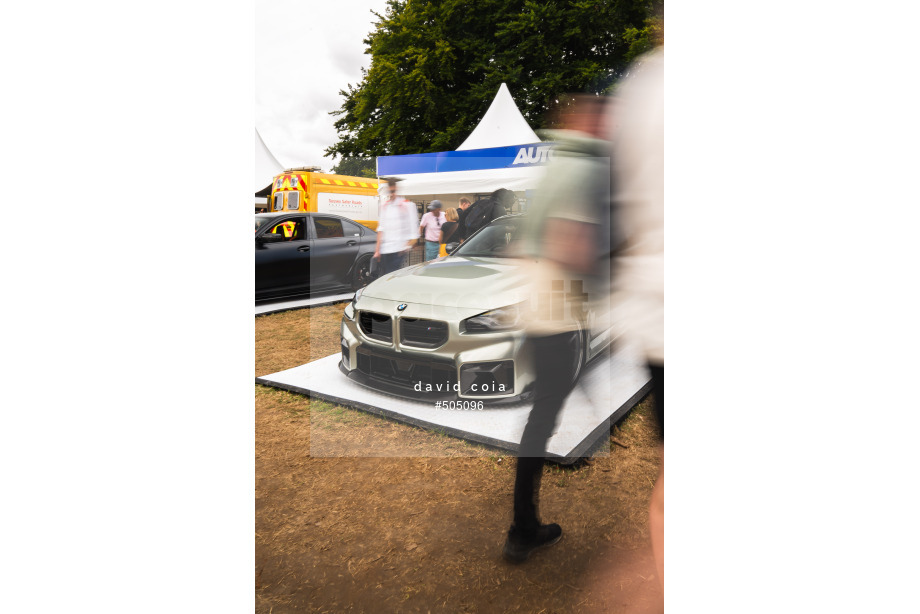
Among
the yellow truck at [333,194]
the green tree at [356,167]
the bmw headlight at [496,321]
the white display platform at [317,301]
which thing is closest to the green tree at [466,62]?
the green tree at [356,167]

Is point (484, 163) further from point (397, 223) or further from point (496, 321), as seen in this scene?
point (496, 321)

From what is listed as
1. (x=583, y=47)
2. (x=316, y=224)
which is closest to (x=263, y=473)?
(x=316, y=224)

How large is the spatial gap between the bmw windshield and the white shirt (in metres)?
0.29

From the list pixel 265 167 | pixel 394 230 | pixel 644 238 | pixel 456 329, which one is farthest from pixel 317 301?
pixel 644 238

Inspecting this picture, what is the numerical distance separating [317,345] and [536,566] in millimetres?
1716

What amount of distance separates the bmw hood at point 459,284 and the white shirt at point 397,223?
0.54 feet

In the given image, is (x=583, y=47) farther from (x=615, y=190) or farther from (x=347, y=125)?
(x=347, y=125)

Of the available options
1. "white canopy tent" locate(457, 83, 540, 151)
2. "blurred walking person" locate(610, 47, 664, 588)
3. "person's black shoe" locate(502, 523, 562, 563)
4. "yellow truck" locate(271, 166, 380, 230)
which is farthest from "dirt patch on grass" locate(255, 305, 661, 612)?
"white canopy tent" locate(457, 83, 540, 151)

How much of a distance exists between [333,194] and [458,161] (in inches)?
29.1

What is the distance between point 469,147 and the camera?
2.75m

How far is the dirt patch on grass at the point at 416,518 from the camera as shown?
1940 mm

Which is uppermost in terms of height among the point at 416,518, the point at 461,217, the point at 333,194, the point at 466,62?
the point at 466,62

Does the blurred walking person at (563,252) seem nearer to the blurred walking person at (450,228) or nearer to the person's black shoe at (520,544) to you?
the person's black shoe at (520,544)

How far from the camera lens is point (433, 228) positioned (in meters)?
2.80
